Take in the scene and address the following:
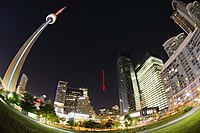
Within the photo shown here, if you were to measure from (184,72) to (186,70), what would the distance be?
2.62 m

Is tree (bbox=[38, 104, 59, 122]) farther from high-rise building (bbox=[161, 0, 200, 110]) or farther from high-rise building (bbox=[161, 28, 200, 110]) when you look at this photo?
high-rise building (bbox=[161, 28, 200, 110])

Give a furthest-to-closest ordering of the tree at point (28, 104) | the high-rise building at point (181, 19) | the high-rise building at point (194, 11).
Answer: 1. the high-rise building at point (181, 19)
2. the high-rise building at point (194, 11)
3. the tree at point (28, 104)

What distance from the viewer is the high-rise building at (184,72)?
9668 centimetres

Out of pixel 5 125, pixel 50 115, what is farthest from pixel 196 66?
pixel 5 125

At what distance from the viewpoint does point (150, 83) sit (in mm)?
196500

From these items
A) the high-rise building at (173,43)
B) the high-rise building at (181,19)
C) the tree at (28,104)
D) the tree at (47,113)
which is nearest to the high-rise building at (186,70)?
the high-rise building at (181,19)

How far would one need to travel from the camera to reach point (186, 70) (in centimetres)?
10856

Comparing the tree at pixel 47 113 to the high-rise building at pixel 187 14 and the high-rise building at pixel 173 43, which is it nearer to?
the high-rise building at pixel 187 14

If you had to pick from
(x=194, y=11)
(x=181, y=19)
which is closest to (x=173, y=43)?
(x=181, y=19)

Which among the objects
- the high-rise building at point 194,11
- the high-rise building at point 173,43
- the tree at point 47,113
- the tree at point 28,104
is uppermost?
the high-rise building at point 173,43

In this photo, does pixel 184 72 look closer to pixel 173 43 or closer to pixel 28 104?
pixel 173 43

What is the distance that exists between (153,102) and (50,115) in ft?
487

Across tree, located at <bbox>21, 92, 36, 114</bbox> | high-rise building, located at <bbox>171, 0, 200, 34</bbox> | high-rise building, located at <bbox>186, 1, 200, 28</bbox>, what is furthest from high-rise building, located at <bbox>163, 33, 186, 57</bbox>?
tree, located at <bbox>21, 92, 36, 114</bbox>

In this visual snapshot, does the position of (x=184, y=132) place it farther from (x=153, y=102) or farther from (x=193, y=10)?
(x=153, y=102)
